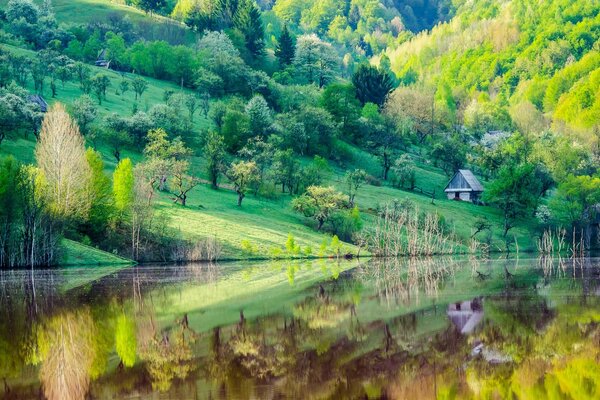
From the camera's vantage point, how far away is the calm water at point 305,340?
1978cm

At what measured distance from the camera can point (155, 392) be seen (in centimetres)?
1952

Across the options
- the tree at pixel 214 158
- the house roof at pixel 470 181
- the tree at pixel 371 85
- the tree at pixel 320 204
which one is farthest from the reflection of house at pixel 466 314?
the tree at pixel 371 85

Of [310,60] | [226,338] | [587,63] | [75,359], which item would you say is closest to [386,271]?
[226,338]

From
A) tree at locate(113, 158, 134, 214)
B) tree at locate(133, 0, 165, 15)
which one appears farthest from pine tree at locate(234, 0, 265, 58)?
tree at locate(113, 158, 134, 214)

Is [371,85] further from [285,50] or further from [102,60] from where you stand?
[102,60]

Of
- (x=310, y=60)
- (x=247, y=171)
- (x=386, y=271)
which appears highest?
(x=310, y=60)

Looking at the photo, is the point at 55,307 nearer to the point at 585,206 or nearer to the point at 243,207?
the point at 243,207

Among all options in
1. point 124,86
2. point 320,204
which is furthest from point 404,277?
point 124,86

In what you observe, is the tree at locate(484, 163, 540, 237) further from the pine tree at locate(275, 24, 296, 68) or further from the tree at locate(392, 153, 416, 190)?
the pine tree at locate(275, 24, 296, 68)

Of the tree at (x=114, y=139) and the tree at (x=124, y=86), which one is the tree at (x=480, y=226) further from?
the tree at (x=124, y=86)

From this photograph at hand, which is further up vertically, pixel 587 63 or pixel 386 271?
pixel 587 63

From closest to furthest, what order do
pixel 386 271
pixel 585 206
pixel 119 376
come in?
1. pixel 119 376
2. pixel 386 271
3. pixel 585 206

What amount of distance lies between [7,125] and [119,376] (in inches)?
2962

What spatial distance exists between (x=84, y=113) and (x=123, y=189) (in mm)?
26862
